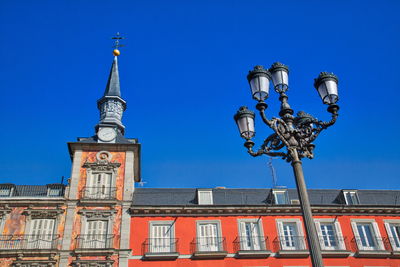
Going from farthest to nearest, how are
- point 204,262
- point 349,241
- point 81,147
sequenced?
point 81,147 → point 349,241 → point 204,262

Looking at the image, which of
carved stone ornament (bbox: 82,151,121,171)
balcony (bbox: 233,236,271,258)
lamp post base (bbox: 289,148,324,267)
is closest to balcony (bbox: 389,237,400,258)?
balcony (bbox: 233,236,271,258)

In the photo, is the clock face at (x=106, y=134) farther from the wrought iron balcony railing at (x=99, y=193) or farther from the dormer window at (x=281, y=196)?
the dormer window at (x=281, y=196)

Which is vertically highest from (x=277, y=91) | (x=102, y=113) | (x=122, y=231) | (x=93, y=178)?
(x=102, y=113)

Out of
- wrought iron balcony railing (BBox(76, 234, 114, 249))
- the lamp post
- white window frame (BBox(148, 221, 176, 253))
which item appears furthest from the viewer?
white window frame (BBox(148, 221, 176, 253))

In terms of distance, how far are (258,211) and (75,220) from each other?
453 inches

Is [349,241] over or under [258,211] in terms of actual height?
under

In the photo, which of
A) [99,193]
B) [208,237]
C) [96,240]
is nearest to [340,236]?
[208,237]

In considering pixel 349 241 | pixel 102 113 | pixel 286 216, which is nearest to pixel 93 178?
pixel 102 113

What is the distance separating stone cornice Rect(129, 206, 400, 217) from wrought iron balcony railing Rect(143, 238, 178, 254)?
1.67m

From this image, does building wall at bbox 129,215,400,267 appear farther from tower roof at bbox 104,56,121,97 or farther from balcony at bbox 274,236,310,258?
tower roof at bbox 104,56,121,97

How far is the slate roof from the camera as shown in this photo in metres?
24.5

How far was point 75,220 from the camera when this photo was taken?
22547 millimetres

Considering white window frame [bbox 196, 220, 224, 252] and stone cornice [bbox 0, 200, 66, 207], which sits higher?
stone cornice [bbox 0, 200, 66, 207]

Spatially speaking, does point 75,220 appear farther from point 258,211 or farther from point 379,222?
point 379,222
